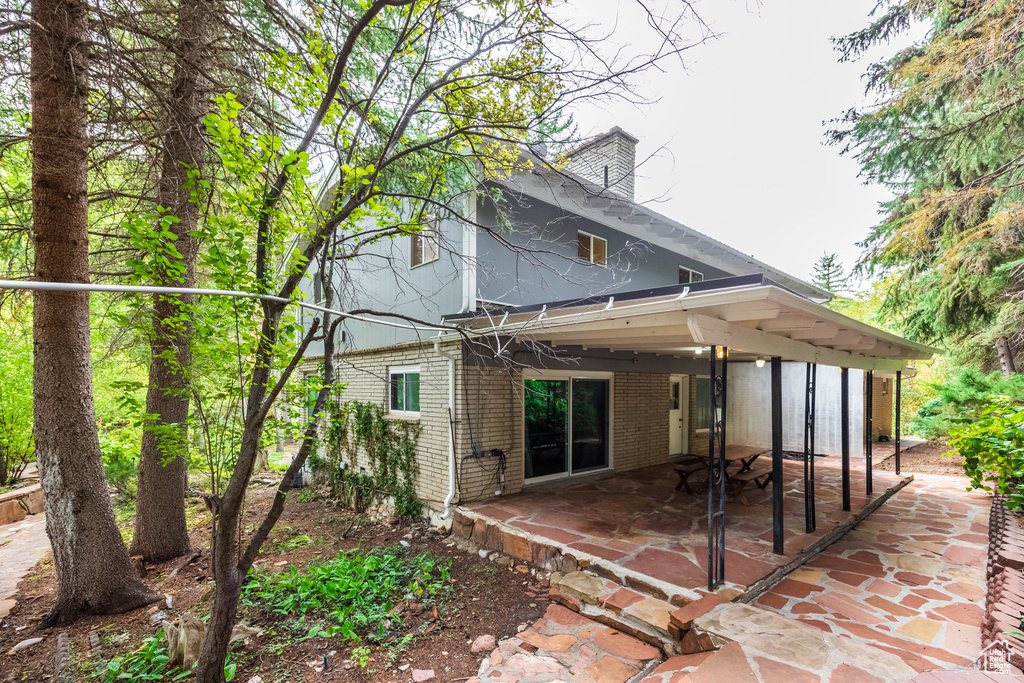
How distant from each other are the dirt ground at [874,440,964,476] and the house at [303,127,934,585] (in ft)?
2.84

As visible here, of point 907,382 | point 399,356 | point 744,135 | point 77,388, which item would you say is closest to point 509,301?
point 399,356

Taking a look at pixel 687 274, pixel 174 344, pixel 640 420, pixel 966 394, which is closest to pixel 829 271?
pixel 966 394

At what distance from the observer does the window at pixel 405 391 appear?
7.25m

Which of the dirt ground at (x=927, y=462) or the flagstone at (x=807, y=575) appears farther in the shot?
the dirt ground at (x=927, y=462)

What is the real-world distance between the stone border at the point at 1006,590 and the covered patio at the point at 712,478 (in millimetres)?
1408

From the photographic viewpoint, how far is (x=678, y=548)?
4727 millimetres

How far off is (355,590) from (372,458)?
3.61m

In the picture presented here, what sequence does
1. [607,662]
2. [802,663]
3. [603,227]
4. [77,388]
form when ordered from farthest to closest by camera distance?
[603,227] < [77,388] < [607,662] < [802,663]

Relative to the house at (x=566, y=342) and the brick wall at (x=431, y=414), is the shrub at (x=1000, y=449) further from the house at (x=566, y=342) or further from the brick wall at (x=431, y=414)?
the brick wall at (x=431, y=414)

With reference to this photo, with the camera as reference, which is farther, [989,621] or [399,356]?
[399,356]

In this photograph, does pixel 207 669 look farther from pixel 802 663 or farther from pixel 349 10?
pixel 349 10

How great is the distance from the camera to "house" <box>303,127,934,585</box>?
4.25 m

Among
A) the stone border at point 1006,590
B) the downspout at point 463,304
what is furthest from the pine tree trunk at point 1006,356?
the downspout at point 463,304

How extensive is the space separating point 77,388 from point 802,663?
640 cm
